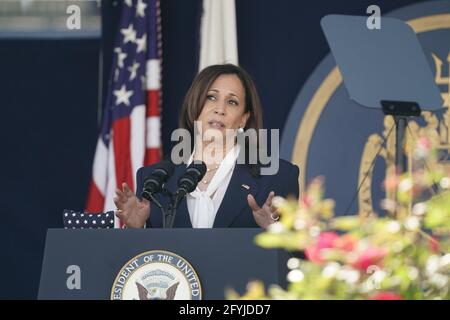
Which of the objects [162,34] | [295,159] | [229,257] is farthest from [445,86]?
[229,257]

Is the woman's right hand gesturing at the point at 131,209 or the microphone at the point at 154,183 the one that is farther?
→ the woman's right hand gesturing at the point at 131,209

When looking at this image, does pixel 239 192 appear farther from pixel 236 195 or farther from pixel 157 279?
pixel 157 279

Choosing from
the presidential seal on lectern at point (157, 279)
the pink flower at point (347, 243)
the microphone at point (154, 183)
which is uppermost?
the microphone at point (154, 183)

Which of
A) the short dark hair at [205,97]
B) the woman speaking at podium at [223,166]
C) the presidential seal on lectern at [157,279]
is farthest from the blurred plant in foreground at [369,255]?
the short dark hair at [205,97]

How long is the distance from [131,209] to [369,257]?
Result: 1969 mm

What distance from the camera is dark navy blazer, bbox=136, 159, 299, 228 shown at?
398 cm

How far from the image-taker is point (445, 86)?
628cm

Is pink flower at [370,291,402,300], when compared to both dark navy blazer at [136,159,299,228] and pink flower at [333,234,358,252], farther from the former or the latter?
dark navy blazer at [136,159,299,228]

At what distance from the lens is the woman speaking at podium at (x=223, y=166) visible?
4.05 metres

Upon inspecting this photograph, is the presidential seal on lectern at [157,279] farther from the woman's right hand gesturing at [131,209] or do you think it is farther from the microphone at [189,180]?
the woman's right hand gesturing at [131,209]

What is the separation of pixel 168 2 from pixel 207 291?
11.7 ft

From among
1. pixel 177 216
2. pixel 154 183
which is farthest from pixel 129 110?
pixel 154 183

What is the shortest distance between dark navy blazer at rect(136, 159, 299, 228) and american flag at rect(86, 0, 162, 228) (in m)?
1.84

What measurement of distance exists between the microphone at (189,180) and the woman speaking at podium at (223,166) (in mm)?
412
